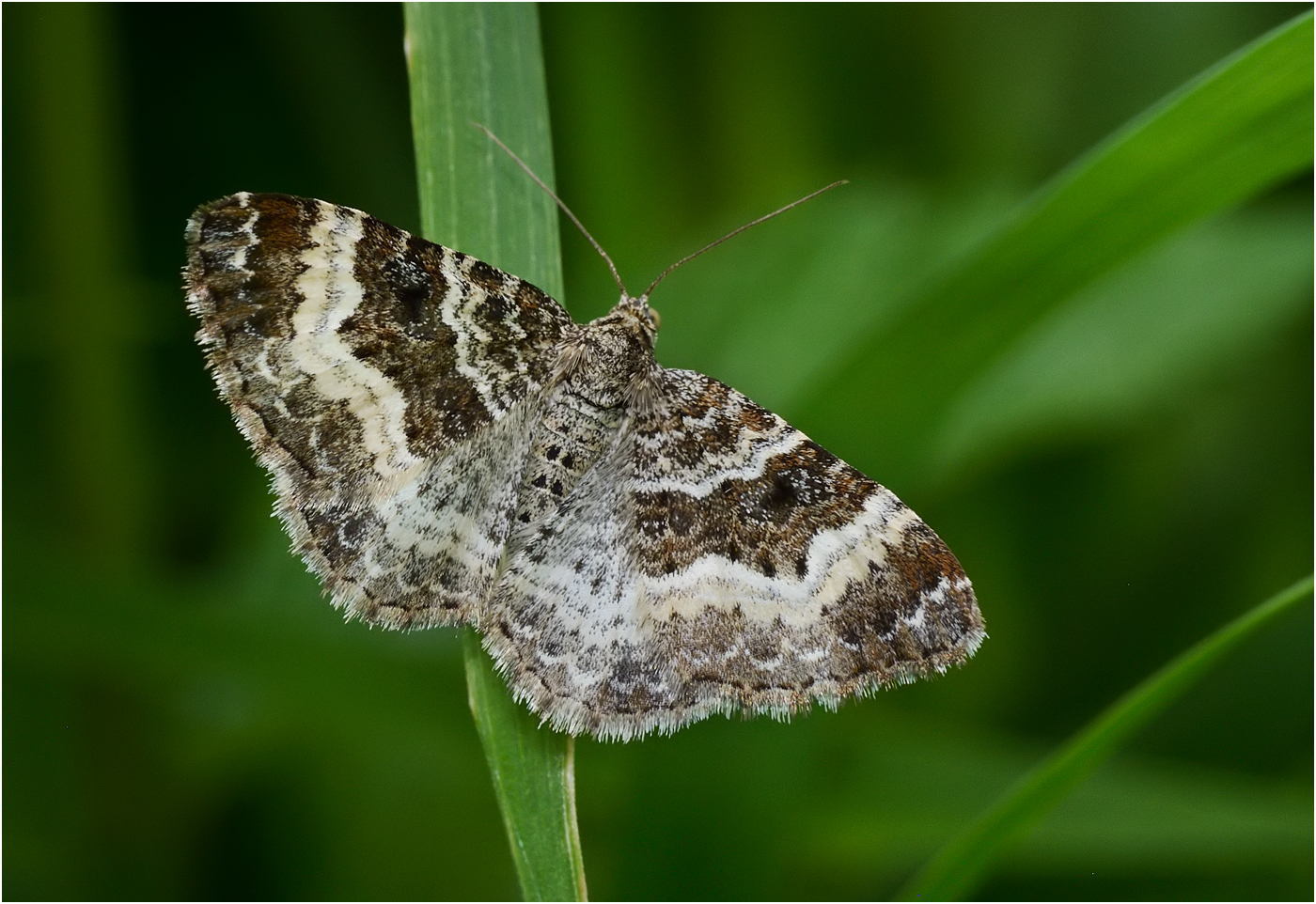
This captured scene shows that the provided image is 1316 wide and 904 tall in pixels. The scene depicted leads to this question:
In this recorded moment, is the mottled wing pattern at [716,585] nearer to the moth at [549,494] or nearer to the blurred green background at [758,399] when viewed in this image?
the moth at [549,494]

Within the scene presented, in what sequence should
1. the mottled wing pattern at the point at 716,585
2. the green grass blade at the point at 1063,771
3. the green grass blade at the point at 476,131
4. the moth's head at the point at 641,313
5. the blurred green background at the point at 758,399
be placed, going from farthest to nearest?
1. the blurred green background at the point at 758,399
2. the moth's head at the point at 641,313
3. the green grass blade at the point at 476,131
4. the mottled wing pattern at the point at 716,585
5. the green grass blade at the point at 1063,771

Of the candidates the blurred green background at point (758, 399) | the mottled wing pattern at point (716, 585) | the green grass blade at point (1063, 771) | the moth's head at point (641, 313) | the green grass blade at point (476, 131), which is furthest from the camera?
the blurred green background at point (758, 399)

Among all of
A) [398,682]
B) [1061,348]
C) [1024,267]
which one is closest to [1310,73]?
[1024,267]

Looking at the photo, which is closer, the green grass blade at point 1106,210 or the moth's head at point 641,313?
the green grass blade at point 1106,210

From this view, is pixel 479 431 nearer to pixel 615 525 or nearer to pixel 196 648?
pixel 615 525

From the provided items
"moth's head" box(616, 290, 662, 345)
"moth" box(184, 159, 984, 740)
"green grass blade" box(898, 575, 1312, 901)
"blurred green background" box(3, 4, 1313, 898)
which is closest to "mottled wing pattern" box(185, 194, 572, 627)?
"moth" box(184, 159, 984, 740)

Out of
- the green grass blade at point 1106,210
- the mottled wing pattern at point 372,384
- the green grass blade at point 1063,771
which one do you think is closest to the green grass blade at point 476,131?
the mottled wing pattern at point 372,384

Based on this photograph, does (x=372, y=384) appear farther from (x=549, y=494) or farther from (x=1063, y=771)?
(x=1063, y=771)
